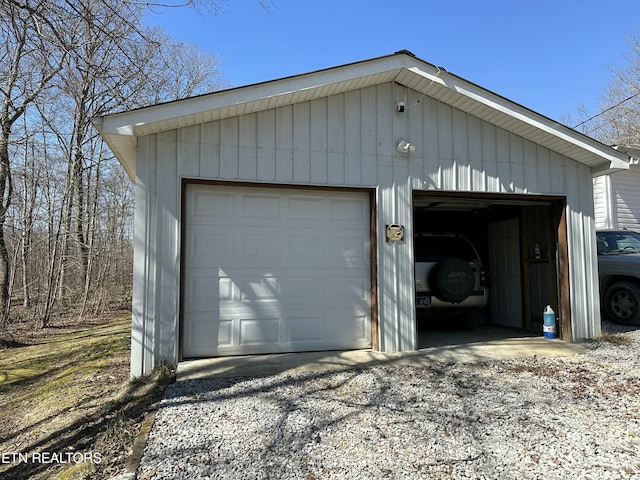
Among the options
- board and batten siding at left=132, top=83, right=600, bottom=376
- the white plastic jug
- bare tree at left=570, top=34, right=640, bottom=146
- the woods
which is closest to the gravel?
board and batten siding at left=132, top=83, right=600, bottom=376

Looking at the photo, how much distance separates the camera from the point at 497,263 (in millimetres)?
8594

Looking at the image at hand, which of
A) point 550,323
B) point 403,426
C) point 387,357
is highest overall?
point 550,323

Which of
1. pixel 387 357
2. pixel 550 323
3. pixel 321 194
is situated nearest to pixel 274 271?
pixel 321 194

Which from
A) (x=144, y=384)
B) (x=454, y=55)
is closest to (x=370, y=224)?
(x=144, y=384)

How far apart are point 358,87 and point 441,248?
3222 mm

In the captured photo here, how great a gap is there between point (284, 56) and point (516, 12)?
22.3 ft

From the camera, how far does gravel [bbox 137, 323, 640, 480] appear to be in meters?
2.63

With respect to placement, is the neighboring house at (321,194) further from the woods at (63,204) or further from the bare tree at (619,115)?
the bare tree at (619,115)

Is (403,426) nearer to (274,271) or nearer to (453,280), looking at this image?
(274,271)

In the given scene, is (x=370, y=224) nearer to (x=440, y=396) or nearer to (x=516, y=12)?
(x=440, y=396)

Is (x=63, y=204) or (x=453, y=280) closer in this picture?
(x=453, y=280)

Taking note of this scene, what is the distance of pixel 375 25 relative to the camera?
23.2 feet

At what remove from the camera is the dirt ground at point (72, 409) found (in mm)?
2980

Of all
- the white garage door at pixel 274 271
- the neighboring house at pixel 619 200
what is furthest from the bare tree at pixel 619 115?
the white garage door at pixel 274 271
